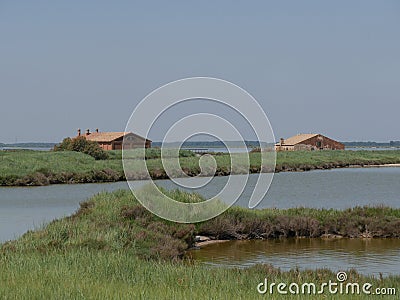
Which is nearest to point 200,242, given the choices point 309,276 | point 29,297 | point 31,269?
point 309,276

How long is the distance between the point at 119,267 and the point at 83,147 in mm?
52175

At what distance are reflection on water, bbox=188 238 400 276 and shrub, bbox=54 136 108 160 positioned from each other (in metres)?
42.5

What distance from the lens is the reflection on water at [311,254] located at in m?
15.2

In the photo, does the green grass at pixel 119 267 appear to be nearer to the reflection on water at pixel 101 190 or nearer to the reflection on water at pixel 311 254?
the reflection on water at pixel 311 254

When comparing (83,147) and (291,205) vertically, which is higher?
(83,147)

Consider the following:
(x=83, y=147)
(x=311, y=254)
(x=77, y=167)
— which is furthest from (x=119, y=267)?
(x=83, y=147)

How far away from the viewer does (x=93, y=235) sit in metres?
14.0

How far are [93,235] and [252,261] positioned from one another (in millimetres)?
3836

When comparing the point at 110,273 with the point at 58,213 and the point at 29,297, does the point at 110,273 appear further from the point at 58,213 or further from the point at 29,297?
the point at 58,213

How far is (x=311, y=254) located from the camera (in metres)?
16.9

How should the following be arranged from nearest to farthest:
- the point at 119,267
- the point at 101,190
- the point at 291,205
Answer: the point at 119,267 → the point at 291,205 → the point at 101,190

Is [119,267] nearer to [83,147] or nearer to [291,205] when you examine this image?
[291,205]

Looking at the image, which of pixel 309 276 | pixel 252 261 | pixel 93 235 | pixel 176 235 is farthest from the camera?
pixel 176 235

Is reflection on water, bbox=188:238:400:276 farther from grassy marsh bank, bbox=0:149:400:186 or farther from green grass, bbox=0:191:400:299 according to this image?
grassy marsh bank, bbox=0:149:400:186
